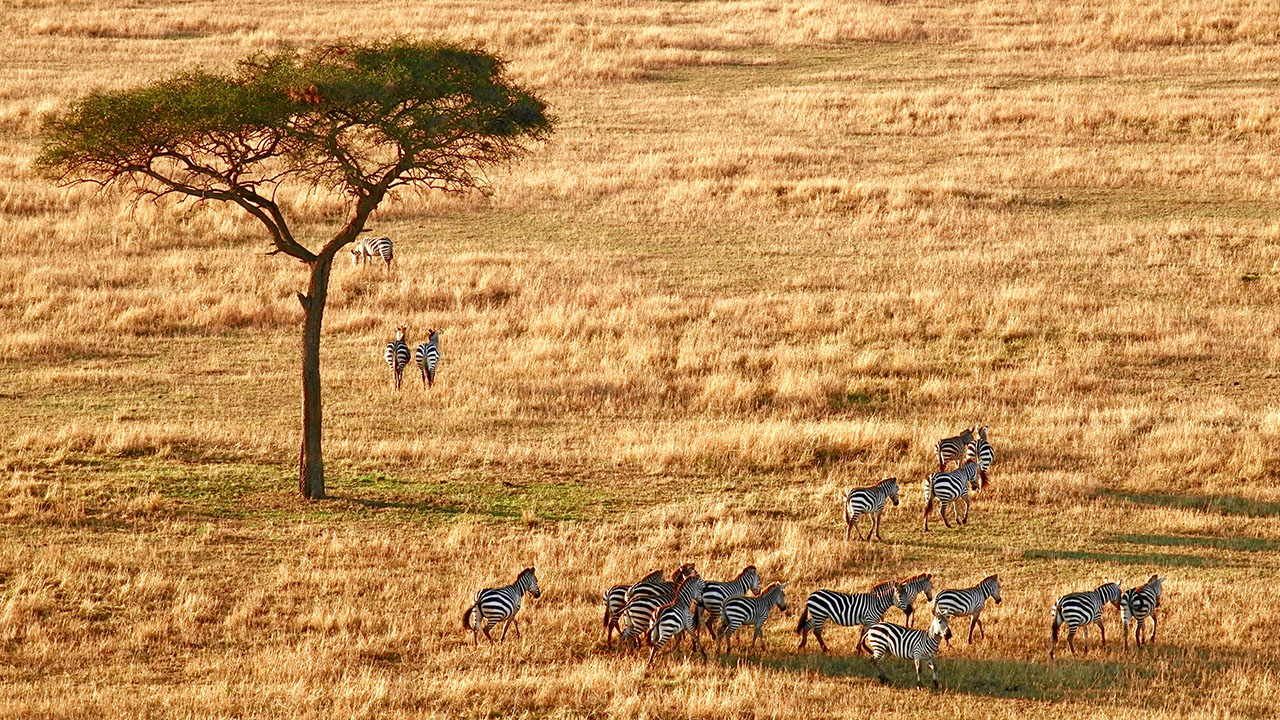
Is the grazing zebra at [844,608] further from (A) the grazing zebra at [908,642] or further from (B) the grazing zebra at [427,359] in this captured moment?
(B) the grazing zebra at [427,359]

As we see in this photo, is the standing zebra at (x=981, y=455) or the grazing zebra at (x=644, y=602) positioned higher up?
the standing zebra at (x=981, y=455)

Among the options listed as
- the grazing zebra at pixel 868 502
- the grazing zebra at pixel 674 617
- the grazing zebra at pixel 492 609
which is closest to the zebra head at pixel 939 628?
the grazing zebra at pixel 674 617

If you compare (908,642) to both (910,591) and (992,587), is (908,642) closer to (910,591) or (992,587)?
(910,591)

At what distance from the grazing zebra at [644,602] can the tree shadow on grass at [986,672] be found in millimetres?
885

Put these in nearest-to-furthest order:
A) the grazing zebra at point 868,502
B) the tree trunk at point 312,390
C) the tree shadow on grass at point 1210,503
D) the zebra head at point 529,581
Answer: the zebra head at point 529,581
the grazing zebra at point 868,502
the tree shadow on grass at point 1210,503
the tree trunk at point 312,390

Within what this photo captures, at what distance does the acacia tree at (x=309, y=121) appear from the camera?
65.8ft

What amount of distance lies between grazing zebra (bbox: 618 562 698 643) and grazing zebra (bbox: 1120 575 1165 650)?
4.51 meters

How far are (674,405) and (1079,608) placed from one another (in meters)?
10.6

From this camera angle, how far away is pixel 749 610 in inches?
595

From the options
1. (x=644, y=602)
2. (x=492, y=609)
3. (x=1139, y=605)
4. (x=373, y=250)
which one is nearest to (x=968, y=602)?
(x=1139, y=605)

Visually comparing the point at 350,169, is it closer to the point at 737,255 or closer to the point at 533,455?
the point at 533,455

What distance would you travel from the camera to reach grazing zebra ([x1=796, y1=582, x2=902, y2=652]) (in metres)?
15.2

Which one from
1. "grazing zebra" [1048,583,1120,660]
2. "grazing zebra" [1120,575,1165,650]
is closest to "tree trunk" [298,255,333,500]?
"grazing zebra" [1048,583,1120,660]

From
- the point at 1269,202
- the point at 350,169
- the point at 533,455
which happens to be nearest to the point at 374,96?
the point at 350,169
